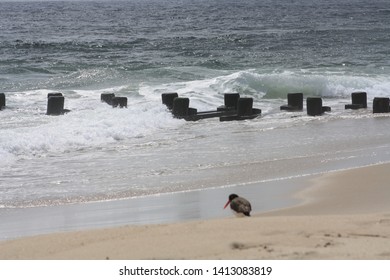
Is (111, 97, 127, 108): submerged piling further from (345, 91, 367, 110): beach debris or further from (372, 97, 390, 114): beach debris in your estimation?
(372, 97, 390, 114): beach debris

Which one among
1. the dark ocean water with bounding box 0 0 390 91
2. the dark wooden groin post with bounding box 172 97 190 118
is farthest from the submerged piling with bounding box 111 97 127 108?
the dark ocean water with bounding box 0 0 390 91

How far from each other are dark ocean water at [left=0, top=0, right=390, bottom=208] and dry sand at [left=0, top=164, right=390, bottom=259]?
10.1 feet

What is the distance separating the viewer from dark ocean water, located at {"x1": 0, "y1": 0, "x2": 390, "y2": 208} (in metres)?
11.0

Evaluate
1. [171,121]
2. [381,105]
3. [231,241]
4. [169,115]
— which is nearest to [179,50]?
[169,115]

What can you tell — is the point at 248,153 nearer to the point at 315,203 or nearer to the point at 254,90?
the point at 315,203

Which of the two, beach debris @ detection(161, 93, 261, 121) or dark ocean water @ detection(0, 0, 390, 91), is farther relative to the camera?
dark ocean water @ detection(0, 0, 390, 91)

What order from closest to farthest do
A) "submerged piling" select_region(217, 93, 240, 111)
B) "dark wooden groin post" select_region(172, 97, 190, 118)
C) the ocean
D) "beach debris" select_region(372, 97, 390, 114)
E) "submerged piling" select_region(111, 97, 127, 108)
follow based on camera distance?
the ocean < "dark wooden groin post" select_region(172, 97, 190, 118) < "beach debris" select_region(372, 97, 390, 114) < "submerged piling" select_region(217, 93, 240, 111) < "submerged piling" select_region(111, 97, 127, 108)

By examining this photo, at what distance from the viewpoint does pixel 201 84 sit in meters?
22.2

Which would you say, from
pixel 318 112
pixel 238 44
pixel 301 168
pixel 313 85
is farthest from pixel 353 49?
pixel 301 168

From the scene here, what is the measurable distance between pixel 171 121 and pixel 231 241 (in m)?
10.4

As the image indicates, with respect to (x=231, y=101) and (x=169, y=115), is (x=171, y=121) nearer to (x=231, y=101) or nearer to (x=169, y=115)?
(x=169, y=115)

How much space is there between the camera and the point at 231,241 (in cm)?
607

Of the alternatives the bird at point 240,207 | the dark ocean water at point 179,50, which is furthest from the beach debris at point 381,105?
the bird at point 240,207

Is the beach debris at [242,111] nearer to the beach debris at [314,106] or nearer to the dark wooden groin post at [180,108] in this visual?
the dark wooden groin post at [180,108]
